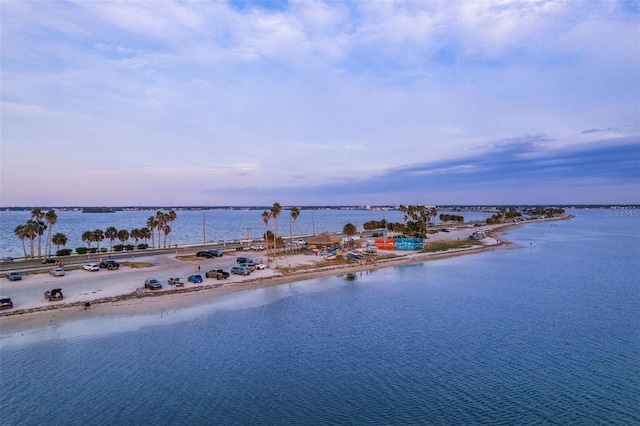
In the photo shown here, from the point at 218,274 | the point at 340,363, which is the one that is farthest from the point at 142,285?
the point at 340,363

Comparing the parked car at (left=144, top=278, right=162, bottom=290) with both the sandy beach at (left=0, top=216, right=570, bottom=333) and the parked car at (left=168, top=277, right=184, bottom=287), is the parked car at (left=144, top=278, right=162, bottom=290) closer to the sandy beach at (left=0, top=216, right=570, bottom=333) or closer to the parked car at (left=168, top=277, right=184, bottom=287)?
the sandy beach at (left=0, top=216, right=570, bottom=333)

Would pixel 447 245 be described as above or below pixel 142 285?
below

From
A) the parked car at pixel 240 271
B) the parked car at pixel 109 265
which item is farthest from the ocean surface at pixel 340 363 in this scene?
the parked car at pixel 109 265

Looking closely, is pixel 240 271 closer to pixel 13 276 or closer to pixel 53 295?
pixel 53 295

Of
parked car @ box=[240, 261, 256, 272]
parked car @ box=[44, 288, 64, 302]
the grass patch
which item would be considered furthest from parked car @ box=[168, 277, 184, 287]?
the grass patch

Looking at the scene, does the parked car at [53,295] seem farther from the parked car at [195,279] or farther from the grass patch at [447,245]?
the grass patch at [447,245]

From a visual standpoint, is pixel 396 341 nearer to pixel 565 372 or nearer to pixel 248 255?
pixel 565 372
